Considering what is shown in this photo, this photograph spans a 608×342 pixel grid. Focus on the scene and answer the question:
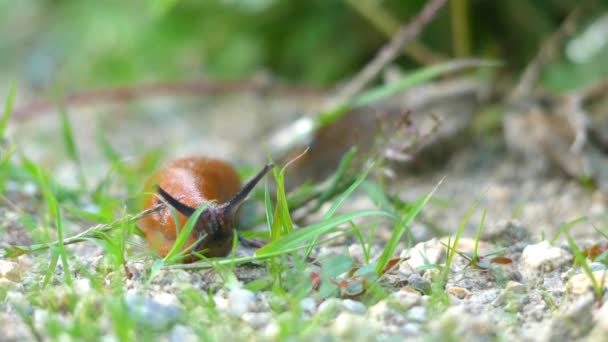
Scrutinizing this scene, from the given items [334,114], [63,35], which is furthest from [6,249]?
[63,35]

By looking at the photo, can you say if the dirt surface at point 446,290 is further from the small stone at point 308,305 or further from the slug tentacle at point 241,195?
the slug tentacle at point 241,195

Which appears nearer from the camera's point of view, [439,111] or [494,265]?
[494,265]

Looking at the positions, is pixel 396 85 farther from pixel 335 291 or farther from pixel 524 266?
pixel 335 291

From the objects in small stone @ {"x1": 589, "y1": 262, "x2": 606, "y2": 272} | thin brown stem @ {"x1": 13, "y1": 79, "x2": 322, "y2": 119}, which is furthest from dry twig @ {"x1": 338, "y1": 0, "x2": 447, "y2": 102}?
small stone @ {"x1": 589, "y1": 262, "x2": 606, "y2": 272}

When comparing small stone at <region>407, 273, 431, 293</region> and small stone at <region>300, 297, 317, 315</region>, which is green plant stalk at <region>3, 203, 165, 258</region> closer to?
small stone at <region>300, 297, 317, 315</region>

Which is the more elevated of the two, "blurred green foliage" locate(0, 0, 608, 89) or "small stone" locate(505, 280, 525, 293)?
"blurred green foliage" locate(0, 0, 608, 89)
